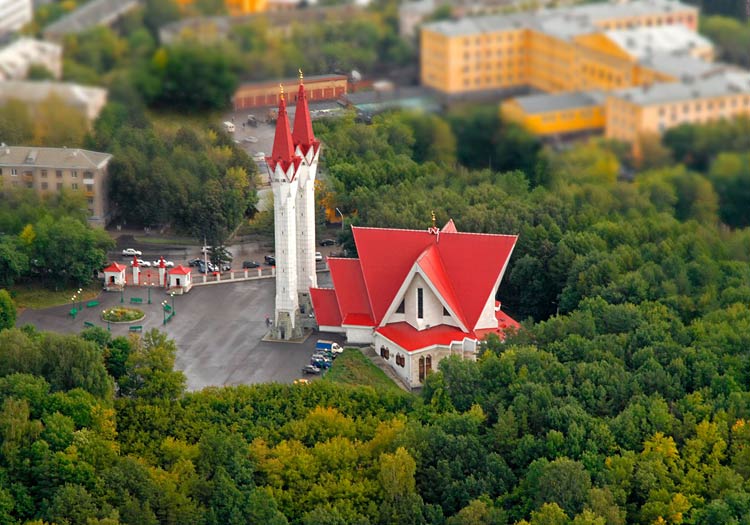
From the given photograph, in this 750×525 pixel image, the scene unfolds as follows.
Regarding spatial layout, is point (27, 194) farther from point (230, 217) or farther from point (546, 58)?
point (546, 58)

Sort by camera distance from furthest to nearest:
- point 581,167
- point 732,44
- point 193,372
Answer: point 732,44
point 581,167
point 193,372

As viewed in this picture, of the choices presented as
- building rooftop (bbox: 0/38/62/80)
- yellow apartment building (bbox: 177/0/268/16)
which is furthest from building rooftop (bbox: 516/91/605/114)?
building rooftop (bbox: 0/38/62/80)

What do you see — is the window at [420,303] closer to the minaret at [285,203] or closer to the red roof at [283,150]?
the minaret at [285,203]

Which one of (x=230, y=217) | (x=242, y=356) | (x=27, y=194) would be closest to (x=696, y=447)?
(x=242, y=356)

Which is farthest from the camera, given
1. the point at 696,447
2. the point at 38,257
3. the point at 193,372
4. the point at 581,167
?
the point at 581,167

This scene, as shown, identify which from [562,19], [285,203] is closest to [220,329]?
[285,203]

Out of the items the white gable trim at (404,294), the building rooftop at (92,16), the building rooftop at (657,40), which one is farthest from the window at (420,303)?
the building rooftop at (92,16)
